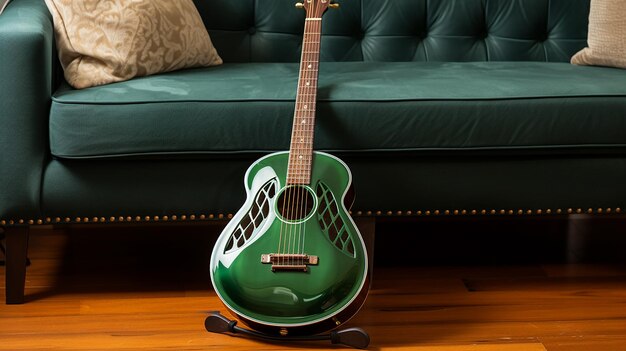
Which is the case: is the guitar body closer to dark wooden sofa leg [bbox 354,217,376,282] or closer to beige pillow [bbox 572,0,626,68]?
dark wooden sofa leg [bbox 354,217,376,282]

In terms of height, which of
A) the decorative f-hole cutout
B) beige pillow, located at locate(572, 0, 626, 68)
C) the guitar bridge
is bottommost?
the guitar bridge

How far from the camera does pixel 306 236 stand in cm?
150

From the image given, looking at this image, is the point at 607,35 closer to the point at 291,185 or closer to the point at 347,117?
the point at 347,117

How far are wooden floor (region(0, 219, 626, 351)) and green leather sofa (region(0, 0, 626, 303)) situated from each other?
0.52ft

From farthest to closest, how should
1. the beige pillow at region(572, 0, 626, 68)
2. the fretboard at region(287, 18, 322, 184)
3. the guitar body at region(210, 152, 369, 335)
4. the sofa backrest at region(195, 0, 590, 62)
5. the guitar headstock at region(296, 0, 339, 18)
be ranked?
1. the sofa backrest at region(195, 0, 590, 62)
2. the beige pillow at region(572, 0, 626, 68)
3. the guitar headstock at region(296, 0, 339, 18)
4. the fretboard at region(287, 18, 322, 184)
5. the guitar body at region(210, 152, 369, 335)

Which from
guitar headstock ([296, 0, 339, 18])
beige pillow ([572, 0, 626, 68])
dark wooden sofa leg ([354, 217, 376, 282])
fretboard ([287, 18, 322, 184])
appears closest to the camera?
fretboard ([287, 18, 322, 184])

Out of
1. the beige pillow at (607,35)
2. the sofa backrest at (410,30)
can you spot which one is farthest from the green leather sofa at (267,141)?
the sofa backrest at (410,30)

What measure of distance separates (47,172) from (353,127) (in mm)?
599

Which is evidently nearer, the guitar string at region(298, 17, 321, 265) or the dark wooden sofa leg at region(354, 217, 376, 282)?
the guitar string at region(298, 17, 321, 265)

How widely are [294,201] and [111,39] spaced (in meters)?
0.53

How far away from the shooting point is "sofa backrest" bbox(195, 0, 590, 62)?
7.10ft

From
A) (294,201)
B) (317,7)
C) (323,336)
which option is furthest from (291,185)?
(317,7)

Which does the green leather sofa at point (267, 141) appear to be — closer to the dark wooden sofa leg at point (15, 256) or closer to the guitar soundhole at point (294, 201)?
the dark wooden sofa leg at point (15, 256)

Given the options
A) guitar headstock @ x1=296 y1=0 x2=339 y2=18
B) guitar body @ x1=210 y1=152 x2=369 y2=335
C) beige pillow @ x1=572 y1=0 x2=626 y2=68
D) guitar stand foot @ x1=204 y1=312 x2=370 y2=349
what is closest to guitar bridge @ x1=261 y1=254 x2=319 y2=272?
guitar body @ x1=210 y1=152 x2=369 y2=335
